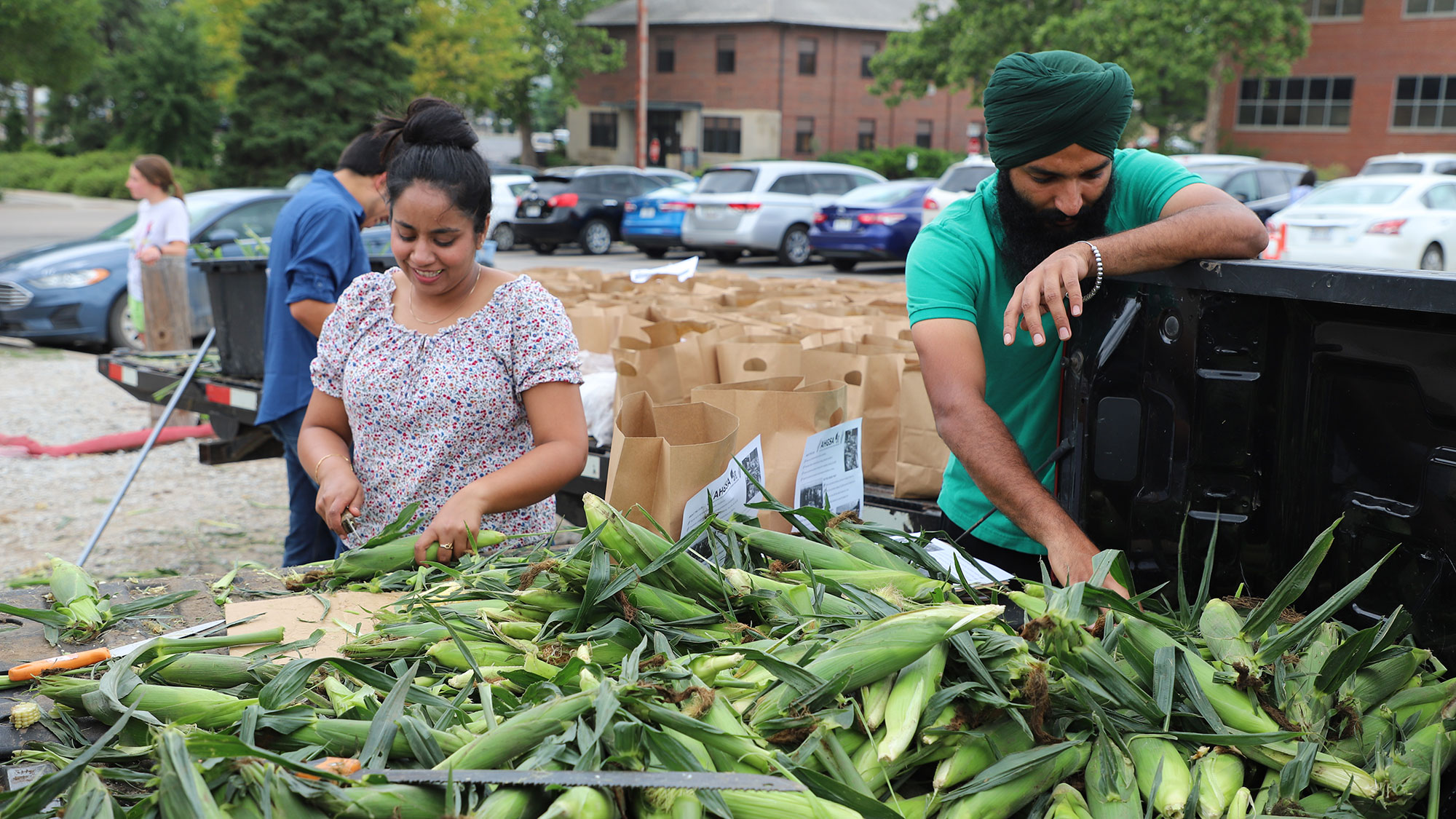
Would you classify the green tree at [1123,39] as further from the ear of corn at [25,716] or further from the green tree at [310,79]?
the ear of corn at [25,716]

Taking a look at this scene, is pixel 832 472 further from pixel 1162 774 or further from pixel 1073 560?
pixel 1162 774

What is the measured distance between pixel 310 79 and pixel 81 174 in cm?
1047

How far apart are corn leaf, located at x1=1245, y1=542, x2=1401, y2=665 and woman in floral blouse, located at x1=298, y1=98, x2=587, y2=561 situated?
151 centimetres

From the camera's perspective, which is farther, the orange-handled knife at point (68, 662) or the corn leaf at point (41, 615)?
the corn leaf at point (41, 615)

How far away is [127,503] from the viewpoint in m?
6.50

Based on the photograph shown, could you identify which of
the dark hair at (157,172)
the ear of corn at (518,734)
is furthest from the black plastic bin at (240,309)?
the ear of corn at (518,734)

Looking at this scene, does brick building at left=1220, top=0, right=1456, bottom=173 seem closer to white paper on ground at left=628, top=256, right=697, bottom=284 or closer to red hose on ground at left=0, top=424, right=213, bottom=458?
white paper on ground at left=628, top=256, right=697, bottom=284

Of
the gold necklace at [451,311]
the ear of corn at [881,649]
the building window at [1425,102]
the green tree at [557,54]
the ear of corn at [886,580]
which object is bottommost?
the ear of corn at [886,580]

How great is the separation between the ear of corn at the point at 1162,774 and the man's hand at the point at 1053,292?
2.55 ft

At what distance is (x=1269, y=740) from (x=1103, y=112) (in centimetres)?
126

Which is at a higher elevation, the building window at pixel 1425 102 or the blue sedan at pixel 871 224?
the building window at pixel 1425 102

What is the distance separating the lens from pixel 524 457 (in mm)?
2520

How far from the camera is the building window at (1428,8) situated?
37.2 metres

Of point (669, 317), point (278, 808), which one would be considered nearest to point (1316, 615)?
point (278, 808)
